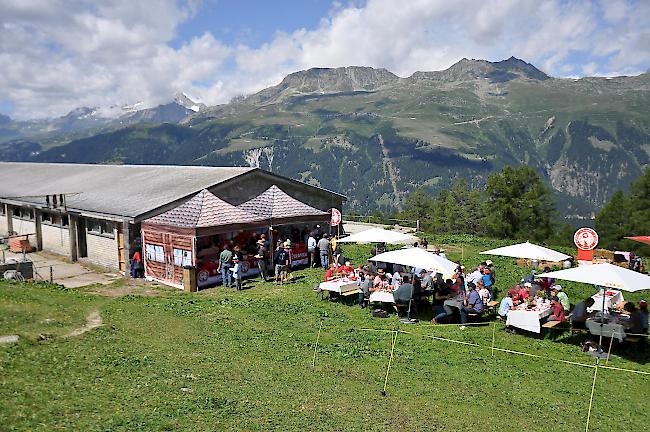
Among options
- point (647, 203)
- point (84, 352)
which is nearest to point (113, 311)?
point (84, 352)

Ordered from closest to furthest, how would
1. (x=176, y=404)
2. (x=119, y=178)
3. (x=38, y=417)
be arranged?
(x=38, y=417), (x=176, y=404), (x=119, y=178)

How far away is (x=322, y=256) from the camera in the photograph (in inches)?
1033

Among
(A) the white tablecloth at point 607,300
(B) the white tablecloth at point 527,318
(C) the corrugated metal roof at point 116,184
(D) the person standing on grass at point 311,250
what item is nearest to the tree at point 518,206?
(C) the corrugated metal roof at point 116,184

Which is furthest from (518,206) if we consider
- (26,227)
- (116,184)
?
(26,227)

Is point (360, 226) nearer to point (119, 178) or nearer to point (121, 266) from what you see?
point (119, 178)

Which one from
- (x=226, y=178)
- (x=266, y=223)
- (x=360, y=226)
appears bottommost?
(x=360, y=226)

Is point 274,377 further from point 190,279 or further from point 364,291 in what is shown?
point 190,279

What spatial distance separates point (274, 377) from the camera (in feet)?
36.6

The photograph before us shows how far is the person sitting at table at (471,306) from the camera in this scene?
16078 mm

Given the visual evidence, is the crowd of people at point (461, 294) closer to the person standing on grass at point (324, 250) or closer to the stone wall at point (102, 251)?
the person standing on grass at point (324, 250)

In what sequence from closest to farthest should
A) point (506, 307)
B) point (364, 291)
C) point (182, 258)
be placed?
point (506, 307), point (364, 291), point (182, 258)

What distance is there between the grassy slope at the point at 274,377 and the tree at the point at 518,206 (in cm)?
5157

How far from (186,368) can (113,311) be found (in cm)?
596

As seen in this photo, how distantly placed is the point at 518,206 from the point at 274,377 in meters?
58.9
